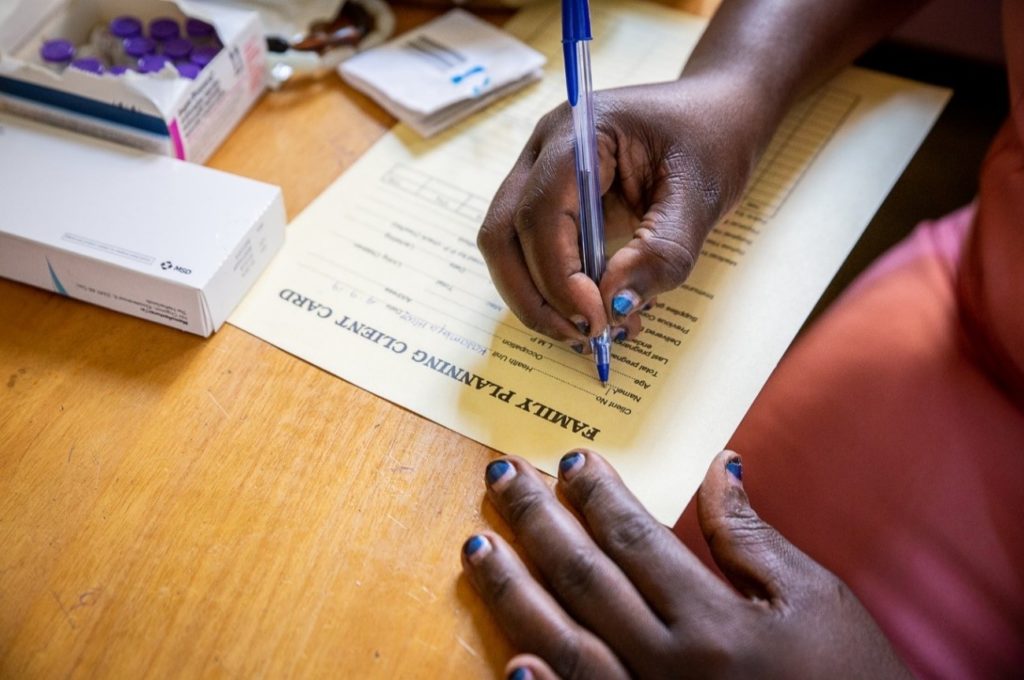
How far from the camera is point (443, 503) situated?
1.58ft

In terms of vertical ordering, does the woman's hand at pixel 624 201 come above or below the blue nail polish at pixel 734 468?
above

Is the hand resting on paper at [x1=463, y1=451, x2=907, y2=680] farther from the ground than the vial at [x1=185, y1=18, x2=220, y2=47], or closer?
closer

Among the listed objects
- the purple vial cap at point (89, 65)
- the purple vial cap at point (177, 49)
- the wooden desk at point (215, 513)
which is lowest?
the wooden desk at point (215, 513)

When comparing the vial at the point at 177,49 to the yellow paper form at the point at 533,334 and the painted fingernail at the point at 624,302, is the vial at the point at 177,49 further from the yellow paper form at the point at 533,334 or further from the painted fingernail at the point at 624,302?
the painted fingernail at the point at 624,302

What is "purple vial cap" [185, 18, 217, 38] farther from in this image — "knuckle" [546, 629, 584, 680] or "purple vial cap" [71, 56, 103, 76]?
"knuckle" [546, 629, 584, 680]

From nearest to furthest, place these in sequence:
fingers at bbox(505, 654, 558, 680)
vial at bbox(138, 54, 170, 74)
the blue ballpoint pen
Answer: fingers at bbox(505, 654, 558, 680)
the blue ballpoint pen
vial at bbox(138, 54, 170, 74)

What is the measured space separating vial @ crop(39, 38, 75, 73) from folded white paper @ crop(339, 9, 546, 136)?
0.22 meters

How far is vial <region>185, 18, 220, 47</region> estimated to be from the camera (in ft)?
2.19

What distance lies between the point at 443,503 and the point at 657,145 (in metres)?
0.29

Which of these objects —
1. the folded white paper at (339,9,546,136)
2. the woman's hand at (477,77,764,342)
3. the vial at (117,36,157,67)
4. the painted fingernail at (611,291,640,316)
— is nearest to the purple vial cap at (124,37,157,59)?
the vial at (117,36,157,67)

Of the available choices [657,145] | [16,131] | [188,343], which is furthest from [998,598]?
[16,131]

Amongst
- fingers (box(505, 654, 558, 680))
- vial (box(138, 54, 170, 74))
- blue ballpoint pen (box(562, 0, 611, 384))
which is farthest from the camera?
vial (box(138, 54, 170, 74))

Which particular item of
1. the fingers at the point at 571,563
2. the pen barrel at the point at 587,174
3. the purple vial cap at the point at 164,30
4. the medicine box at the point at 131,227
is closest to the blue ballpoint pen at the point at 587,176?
the pen barrel at the point at 587,174

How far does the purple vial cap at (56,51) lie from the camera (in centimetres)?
63
